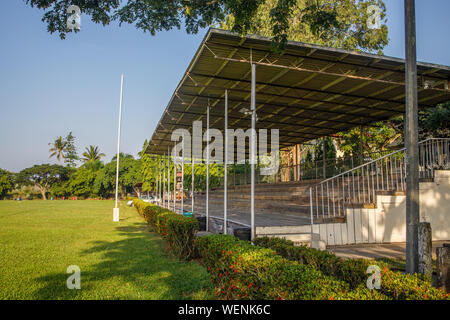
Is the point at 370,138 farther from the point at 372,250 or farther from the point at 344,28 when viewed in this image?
the point at 372,250

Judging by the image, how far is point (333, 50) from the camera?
24.2 ft

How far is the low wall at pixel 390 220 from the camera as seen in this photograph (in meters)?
8.35

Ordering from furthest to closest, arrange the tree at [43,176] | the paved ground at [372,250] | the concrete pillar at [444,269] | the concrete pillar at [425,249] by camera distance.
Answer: the tree at [43,176] → the paved ground at [372,250] → the concrete pillar at [425,249] → the concrete pillar at [444,269]

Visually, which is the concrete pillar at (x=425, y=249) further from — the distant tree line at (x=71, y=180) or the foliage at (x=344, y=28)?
the distant tree line at (x=71, y=180)

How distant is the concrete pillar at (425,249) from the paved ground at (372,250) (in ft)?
9.24

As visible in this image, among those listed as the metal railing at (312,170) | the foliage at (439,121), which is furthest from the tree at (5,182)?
the foliage at (439,121)

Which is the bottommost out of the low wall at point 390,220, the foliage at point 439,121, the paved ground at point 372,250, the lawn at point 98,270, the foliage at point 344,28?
the lawn at point 98,270

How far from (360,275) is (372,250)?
4.74 meters

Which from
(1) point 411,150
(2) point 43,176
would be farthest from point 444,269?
(2) point 43,176

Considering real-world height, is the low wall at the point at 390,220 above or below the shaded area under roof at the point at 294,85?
below

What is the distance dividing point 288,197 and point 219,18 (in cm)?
820

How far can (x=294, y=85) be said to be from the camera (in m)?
9.75

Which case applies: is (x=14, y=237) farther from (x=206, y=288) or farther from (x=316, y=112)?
(x=316, y=112)

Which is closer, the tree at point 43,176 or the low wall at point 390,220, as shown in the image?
the low wall at point 390,220
